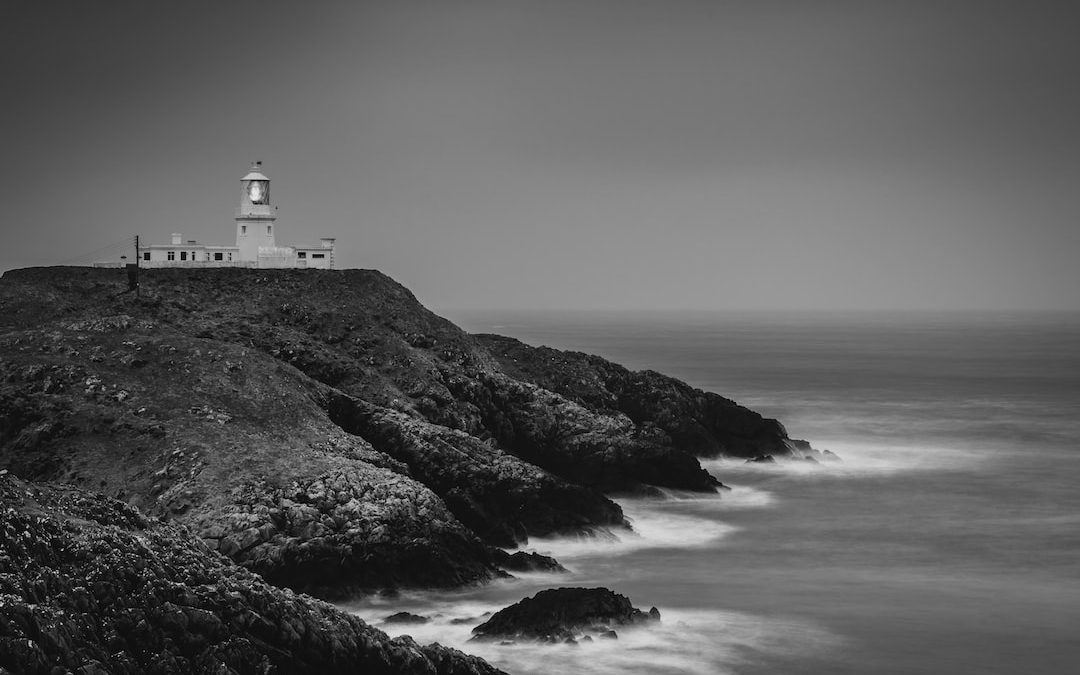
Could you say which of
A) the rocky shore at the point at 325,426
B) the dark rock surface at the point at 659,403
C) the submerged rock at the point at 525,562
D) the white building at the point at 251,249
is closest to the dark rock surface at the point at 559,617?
the rocky shore at the point at 325,426

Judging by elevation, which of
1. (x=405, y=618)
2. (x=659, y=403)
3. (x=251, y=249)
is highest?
(x=251, y=249)

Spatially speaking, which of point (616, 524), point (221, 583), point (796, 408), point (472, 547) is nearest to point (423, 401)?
point (616, 524)

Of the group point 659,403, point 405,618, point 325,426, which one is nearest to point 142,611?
point 405,618

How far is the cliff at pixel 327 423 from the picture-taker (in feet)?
109

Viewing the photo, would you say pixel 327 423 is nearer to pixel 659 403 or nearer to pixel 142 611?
pixel 142 611

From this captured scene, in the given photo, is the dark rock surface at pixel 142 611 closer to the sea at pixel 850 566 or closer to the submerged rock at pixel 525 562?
the sea at pixel 850 566

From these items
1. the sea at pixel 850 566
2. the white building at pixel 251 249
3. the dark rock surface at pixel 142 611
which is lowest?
the sea at pixel 850 566

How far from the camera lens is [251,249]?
62.2 meters

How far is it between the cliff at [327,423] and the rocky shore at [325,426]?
0.24 feet

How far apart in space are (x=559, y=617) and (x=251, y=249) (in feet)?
123

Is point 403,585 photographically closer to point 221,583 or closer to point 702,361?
point 221,583

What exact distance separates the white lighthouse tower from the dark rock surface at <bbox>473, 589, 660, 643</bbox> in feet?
119

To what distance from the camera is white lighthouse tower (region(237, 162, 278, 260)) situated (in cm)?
6241

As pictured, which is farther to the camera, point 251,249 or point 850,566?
point 251,249
